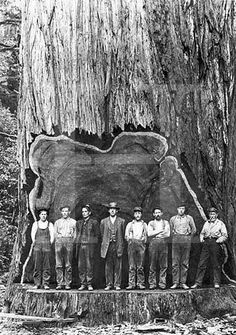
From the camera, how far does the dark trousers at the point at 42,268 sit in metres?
5.46

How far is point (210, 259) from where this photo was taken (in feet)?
18.1

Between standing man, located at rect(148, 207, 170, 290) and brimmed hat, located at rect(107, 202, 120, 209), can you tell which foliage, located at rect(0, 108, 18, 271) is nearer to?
brimmed hat, located at rect(107, 202, 120, 209)

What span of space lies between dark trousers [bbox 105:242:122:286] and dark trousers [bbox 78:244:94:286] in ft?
0.49

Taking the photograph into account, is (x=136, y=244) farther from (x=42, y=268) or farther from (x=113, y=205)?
(x=42, y=268)

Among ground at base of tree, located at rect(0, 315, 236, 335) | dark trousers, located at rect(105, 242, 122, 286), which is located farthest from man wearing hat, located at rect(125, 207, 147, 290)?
ground at base of tree, located at rect(0, 315, 236, 335)

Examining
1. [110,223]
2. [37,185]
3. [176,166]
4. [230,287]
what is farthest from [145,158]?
[230,287]

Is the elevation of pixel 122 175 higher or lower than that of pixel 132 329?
higher

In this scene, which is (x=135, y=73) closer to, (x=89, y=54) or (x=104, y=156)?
(x=89, y=54)

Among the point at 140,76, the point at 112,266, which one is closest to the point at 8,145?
the point at 140,76

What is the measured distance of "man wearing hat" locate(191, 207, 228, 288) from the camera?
545 centimetres

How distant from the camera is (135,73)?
5445 millimetres

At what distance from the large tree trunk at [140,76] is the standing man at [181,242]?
0.25 meters

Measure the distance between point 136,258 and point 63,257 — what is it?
0.68 metres

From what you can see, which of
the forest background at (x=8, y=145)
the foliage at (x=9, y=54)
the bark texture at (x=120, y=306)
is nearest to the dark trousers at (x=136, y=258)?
the bark texture at (x=120, y=306)
